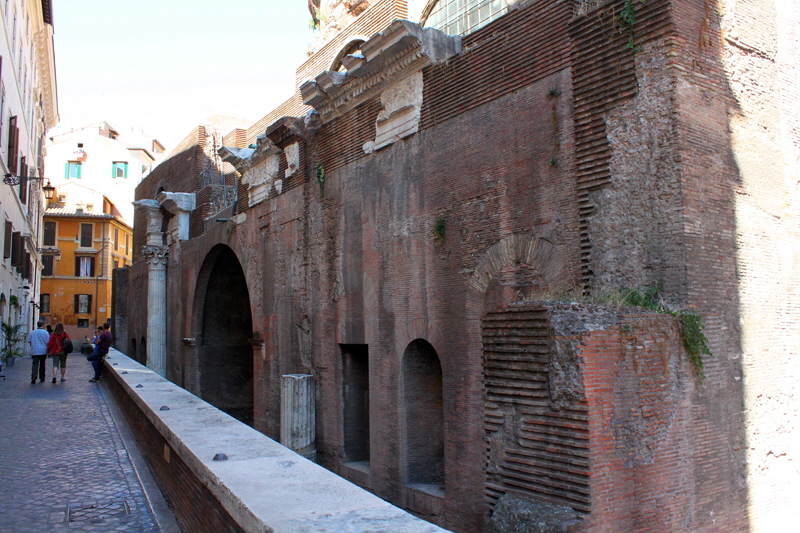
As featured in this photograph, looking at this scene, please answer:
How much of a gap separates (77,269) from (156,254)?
2393 centimetres

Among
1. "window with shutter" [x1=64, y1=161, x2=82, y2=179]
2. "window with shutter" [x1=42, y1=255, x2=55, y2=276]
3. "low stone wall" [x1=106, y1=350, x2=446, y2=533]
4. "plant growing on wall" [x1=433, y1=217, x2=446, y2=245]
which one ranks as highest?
"window with shutter" [x1=64, y1=161, x2=82, y2=179]

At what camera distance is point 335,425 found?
9320 millimetres

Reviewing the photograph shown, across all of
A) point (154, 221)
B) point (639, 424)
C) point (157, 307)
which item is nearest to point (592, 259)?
point (639, 424)

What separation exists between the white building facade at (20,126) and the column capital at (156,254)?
328 centimetres

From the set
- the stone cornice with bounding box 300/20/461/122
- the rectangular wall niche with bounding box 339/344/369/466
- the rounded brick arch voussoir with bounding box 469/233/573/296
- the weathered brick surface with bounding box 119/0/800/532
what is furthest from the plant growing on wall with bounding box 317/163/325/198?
the rounded brick arch voussoir with bounding box 469/233/573/296

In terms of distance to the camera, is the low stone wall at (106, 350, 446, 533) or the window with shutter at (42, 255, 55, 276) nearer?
the low stone wall at (106, 350, 446, 533)

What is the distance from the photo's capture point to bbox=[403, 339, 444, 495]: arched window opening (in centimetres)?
796

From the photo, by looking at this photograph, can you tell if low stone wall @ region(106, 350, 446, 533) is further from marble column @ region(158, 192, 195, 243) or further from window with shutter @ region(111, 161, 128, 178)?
window with shutter @ region(111, 161, 128, 178)

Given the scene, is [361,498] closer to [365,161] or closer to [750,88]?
[750,88]

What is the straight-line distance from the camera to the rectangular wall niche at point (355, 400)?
362 inches

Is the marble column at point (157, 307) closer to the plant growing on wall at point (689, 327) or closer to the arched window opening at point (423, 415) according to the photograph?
the arched window opening at point (423, 415)

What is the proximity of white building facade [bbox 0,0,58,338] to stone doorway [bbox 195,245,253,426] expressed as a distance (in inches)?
200

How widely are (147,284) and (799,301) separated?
17165 millimetres

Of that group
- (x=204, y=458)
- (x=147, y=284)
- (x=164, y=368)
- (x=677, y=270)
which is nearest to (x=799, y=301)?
(x=677, y=270)
